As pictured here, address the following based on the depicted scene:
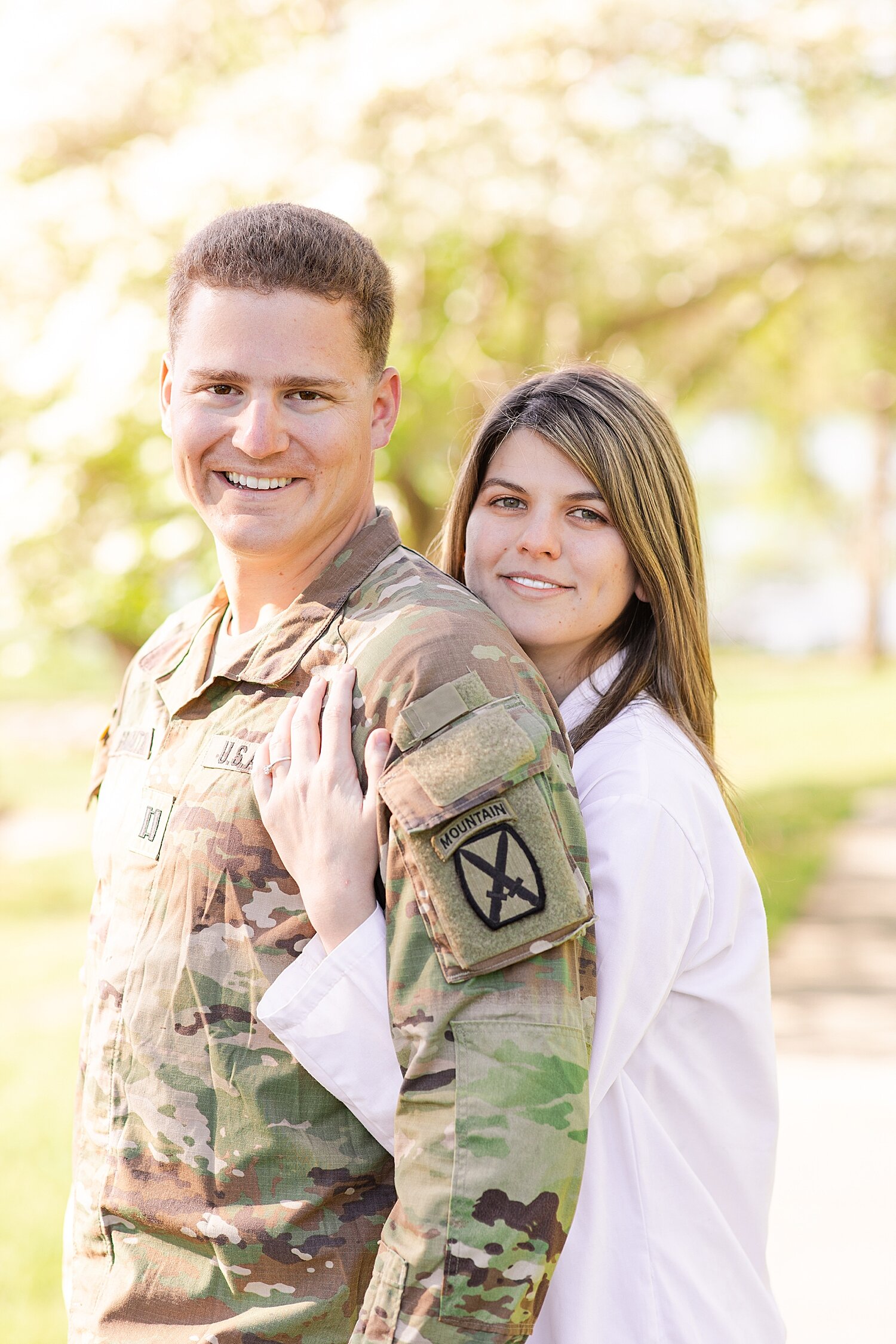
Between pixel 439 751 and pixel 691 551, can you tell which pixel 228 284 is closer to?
pixel 439 751

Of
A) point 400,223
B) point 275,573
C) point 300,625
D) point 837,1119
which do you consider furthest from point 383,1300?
point 400,223

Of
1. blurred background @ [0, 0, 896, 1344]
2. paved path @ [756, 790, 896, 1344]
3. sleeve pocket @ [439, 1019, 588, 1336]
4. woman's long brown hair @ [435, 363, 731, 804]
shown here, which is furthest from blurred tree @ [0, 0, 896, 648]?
sleeve pocket @ [439, 1019, 588, 1336]

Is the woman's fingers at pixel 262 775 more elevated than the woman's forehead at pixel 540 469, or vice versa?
the woman's forehead at pixel 540 469

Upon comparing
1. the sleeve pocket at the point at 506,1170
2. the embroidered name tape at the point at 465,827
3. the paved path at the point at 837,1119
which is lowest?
the paved path at the point at 837,1119

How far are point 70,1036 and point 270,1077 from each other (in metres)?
4.85

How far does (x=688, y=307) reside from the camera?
27.8 feet

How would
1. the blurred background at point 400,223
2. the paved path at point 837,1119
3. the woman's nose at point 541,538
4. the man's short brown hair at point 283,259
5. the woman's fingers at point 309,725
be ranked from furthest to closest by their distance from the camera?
the blurred background at point 400,223 < the paved path at point 837,1119 < the woman's nose at point 541,538 < the man's short brown hair at point 283,259 < the woman's fingers at point 309,725

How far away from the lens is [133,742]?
7.11ft

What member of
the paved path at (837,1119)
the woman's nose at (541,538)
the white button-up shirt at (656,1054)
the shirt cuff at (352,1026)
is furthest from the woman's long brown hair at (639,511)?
the paved path at (837,1119)

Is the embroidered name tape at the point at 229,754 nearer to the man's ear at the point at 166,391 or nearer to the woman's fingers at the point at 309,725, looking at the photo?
the woman's fingers at the point at 309,725

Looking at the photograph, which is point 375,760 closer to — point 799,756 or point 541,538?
point 541,538

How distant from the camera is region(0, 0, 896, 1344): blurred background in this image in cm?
597

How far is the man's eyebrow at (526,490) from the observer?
2.40 metres

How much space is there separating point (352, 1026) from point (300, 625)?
597mm
